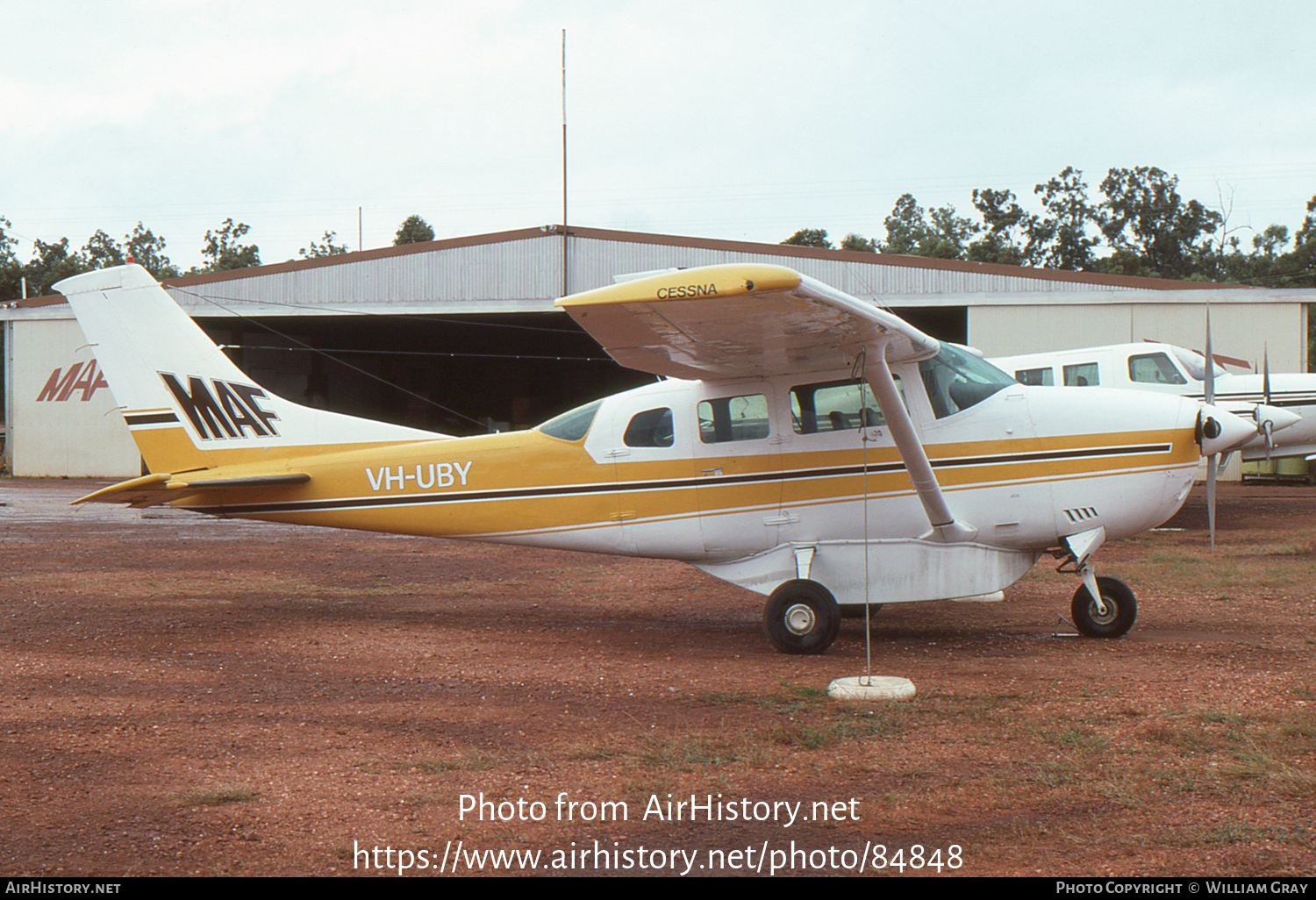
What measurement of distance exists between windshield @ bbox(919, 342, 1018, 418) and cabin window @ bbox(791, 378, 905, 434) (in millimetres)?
276

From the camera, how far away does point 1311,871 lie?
11.5 ft

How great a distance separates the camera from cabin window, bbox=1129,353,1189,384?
51.6ft

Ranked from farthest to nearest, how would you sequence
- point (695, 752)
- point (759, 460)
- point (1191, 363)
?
1. point (1191, 363)
2. point (759, 460)
3. point (695, 752)

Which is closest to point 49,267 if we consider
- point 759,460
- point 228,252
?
point 228,252

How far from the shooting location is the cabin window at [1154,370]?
15719 millimetres

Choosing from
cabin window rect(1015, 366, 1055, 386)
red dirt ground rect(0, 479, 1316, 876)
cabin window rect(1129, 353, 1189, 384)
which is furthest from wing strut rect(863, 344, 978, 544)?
cabin window rect(1129, 353, 1189, 384)

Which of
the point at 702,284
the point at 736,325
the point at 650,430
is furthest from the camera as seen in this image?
the point at 650,430

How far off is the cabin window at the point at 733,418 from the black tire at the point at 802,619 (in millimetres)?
1399

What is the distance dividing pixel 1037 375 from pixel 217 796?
556 inches

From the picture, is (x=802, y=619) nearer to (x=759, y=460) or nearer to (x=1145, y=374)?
(x=759, y=460)

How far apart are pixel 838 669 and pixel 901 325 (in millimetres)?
2646

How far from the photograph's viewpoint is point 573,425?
9.08 m

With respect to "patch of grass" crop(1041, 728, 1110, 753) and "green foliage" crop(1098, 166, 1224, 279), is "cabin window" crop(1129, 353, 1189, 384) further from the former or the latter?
"green foliage" crop(1098, 166, 1224, 279)

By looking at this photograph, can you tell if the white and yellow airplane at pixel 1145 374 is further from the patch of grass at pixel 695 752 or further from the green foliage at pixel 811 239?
the green foliage at pixel 811 239
